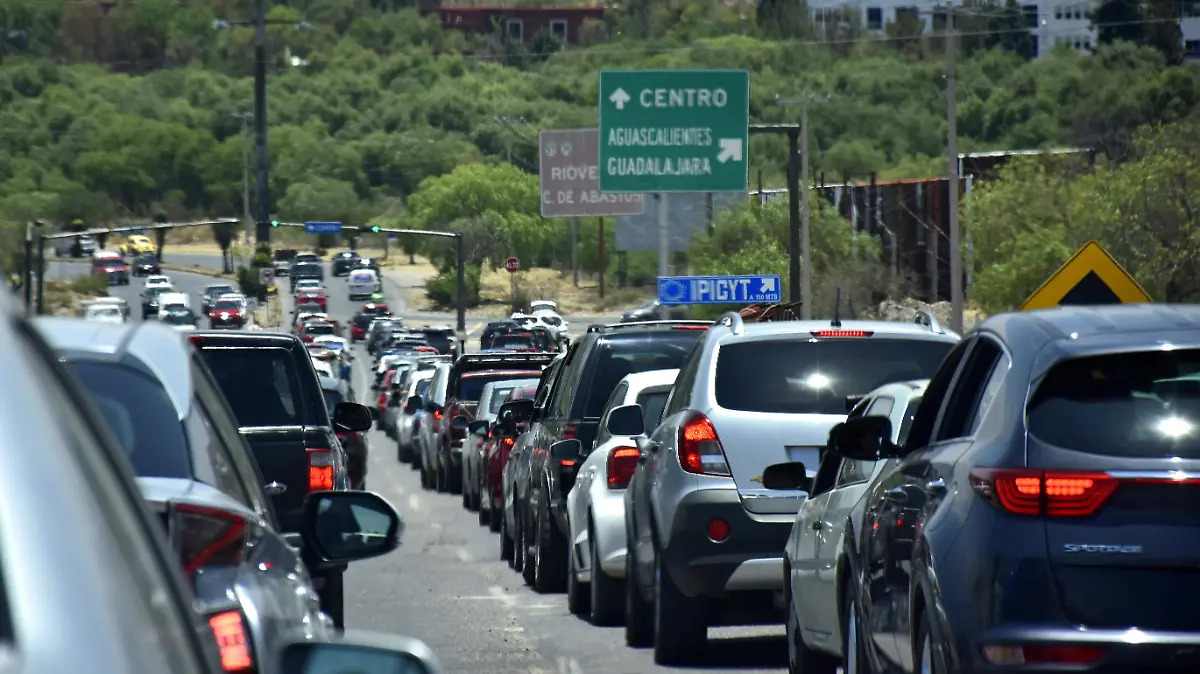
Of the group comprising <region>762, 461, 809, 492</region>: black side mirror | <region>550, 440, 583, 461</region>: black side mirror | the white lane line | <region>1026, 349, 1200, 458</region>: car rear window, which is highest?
<region>1026, 349, 1200, 458</region>: car rear window

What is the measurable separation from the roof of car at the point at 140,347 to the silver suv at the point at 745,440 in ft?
19.3

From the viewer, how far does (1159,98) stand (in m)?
117

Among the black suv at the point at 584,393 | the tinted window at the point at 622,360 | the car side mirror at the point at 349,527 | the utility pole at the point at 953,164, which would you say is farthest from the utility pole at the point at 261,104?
the car side mirror at the point at 349,527

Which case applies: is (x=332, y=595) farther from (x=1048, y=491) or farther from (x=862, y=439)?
(x=1048, y=491)

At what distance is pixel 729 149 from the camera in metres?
39.6

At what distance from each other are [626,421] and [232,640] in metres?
8.33

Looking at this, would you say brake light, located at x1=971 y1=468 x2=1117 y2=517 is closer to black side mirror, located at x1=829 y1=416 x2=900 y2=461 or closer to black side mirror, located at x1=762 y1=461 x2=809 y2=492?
black side mirror, located at x1=829 y1=416 x2=900 y2=461

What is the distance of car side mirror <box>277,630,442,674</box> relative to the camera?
2.47 meters

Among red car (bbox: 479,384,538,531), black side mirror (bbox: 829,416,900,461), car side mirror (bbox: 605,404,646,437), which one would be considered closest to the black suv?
car side mirror (bbox: 605,404,646,437)

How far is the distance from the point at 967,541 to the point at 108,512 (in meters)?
4.59

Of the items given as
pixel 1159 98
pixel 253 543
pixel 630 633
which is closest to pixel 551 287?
pixel 1159 98

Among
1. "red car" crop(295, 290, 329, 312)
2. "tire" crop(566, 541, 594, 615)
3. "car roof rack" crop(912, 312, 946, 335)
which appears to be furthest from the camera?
"red car" crop(295, 290, 329, 312)

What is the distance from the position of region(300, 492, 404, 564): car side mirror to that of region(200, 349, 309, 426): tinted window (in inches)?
287

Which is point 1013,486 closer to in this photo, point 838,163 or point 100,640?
point 100,640
